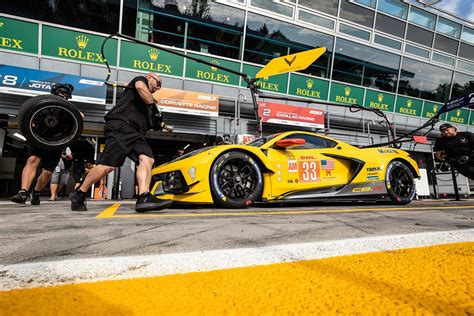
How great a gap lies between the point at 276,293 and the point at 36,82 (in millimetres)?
9370

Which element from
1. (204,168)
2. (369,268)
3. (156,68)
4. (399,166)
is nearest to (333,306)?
(369,268)

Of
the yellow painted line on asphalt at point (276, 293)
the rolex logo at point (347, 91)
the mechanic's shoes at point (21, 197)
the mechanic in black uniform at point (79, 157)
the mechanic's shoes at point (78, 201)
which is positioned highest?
the rolex logo at point (347, 91)

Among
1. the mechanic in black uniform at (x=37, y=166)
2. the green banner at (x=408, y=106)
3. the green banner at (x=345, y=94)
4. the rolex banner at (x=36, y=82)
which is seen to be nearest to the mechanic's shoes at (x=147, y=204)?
the mechanic in black uniform at (x=37, y=166)

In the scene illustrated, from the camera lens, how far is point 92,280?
1010mm

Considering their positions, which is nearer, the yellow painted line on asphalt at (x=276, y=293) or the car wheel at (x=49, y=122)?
the yellow painted line on asphalt at (x=276, y=293)

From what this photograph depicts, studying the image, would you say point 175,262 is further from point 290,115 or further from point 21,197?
point 290,115

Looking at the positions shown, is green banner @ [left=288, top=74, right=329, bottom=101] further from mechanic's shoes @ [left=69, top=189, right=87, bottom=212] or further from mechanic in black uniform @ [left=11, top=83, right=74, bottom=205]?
mechanic's shoes @ [left=69, top=189, right=87, bottom=212]

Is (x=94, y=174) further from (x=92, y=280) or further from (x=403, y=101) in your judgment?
(x=403, y=101)

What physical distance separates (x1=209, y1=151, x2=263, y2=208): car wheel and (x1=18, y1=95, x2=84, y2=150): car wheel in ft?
6.32

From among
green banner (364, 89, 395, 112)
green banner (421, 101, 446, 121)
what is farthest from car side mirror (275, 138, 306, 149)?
green banner (421, 101, 446, 121)

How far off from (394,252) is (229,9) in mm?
11362

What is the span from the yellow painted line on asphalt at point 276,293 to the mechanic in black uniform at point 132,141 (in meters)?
2.14

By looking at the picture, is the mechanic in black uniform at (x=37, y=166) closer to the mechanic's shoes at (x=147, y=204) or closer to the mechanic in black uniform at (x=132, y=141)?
the mechanic in black uniform at (x=132, y=141)

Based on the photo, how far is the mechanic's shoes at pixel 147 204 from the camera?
3.00 m
